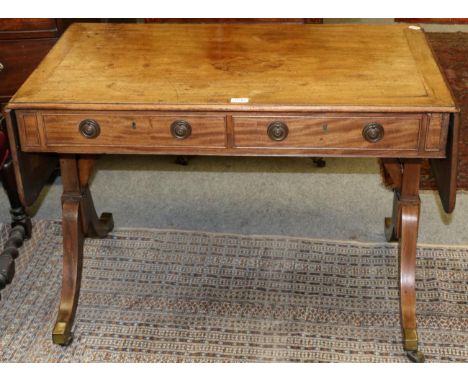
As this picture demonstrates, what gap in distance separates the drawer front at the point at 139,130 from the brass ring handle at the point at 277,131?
0.41 ft

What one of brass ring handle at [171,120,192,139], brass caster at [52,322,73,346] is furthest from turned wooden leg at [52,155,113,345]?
brass ring handle at [171,120,192,139]

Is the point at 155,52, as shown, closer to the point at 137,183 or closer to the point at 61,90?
the point at 61,90

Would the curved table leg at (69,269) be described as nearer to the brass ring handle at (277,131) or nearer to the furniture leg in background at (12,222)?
the furniture leg in background at (12,222)

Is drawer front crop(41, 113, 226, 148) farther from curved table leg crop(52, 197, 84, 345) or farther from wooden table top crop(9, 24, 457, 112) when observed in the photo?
curved table leg crop(52, 197, 84, 345)

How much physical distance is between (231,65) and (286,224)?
37.2 inches

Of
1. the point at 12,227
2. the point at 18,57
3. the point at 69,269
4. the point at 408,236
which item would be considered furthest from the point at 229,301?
the point at 18,57

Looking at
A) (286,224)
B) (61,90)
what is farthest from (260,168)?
(61,90)

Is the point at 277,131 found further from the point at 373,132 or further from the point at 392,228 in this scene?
the point at 392,228

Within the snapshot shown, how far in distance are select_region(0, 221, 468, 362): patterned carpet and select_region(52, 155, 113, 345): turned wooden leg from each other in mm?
69

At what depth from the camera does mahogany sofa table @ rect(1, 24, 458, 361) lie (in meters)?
1.99

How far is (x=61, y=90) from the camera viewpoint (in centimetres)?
211

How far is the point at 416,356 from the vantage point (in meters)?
2.31

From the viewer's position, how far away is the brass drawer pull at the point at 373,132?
199 centimetres

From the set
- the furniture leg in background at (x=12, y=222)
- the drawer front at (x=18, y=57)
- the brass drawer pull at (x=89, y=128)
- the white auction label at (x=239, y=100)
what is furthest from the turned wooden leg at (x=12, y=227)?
the white auction label at (x=239, y=100)
